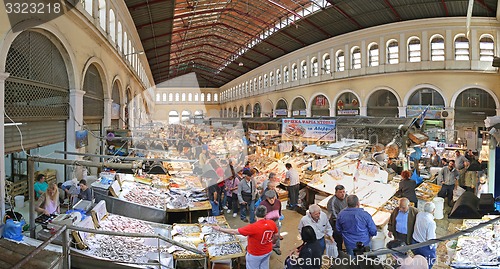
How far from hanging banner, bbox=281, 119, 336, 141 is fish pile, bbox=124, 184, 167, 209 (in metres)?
Result: 4.76

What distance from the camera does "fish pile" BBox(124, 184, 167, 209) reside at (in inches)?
281

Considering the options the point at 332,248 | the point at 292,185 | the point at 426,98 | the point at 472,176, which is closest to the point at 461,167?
the point at 472,176

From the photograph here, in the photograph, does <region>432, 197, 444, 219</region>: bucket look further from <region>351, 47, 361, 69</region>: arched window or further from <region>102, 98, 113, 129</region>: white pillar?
<region>351, 47, 361, 69</region>: arched window

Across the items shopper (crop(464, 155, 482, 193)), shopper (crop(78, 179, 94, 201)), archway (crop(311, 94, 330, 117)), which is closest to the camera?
shopper (crop(78, 179, 94, 201))

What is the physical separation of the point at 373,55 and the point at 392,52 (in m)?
1.29

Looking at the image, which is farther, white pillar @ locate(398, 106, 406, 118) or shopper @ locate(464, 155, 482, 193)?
white pillar @ locate(398, 106, 406, 118)

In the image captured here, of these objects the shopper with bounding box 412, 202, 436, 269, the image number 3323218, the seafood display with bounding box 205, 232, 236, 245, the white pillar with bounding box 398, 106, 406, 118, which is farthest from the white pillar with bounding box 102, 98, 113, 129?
the white pillar with bounding box 398, 106, 406, 118

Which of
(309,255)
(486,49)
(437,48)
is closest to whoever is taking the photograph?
(309,255)

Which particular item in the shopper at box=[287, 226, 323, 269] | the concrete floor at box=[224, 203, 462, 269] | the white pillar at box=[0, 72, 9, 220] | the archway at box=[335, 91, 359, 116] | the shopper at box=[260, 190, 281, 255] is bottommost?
the concrete floor at box=[224, 203, 462, 269]

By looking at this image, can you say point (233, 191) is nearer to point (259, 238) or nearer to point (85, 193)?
point (85, 193)

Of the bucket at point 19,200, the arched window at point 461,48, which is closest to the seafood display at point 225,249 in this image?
the bucket at point 19,200

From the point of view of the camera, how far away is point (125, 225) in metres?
5.94

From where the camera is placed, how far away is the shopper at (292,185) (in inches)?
348

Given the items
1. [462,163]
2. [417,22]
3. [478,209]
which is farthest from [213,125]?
[478,209]
